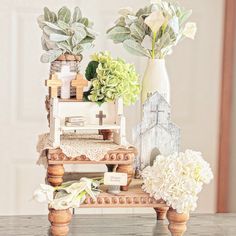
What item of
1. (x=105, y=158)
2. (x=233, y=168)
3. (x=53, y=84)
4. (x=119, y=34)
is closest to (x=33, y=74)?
(x=233, y=168)

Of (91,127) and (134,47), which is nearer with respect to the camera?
Answer: (91,127)

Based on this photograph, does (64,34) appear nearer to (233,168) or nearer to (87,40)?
(87,40)

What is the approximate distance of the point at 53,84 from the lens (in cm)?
157

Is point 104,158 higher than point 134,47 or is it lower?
lower

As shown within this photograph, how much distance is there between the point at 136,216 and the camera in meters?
1.89

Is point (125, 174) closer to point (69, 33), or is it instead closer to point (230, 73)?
point (69, 33)

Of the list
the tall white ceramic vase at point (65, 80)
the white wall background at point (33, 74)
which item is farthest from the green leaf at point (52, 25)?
the white wall background at point (33, 74)

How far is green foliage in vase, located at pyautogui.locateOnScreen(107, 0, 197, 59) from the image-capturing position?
1.65 metres

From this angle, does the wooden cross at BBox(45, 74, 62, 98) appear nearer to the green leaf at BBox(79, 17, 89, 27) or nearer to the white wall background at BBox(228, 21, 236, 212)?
the green leaf at BBox(79, 17, 89, 27)

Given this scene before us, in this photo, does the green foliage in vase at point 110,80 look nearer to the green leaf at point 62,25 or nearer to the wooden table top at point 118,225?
the green leaf at point 62,25

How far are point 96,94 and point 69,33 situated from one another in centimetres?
18

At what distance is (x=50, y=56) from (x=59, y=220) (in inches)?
17.6

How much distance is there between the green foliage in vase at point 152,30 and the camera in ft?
5.42

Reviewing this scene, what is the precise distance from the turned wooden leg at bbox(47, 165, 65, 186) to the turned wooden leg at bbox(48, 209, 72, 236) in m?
0.08
